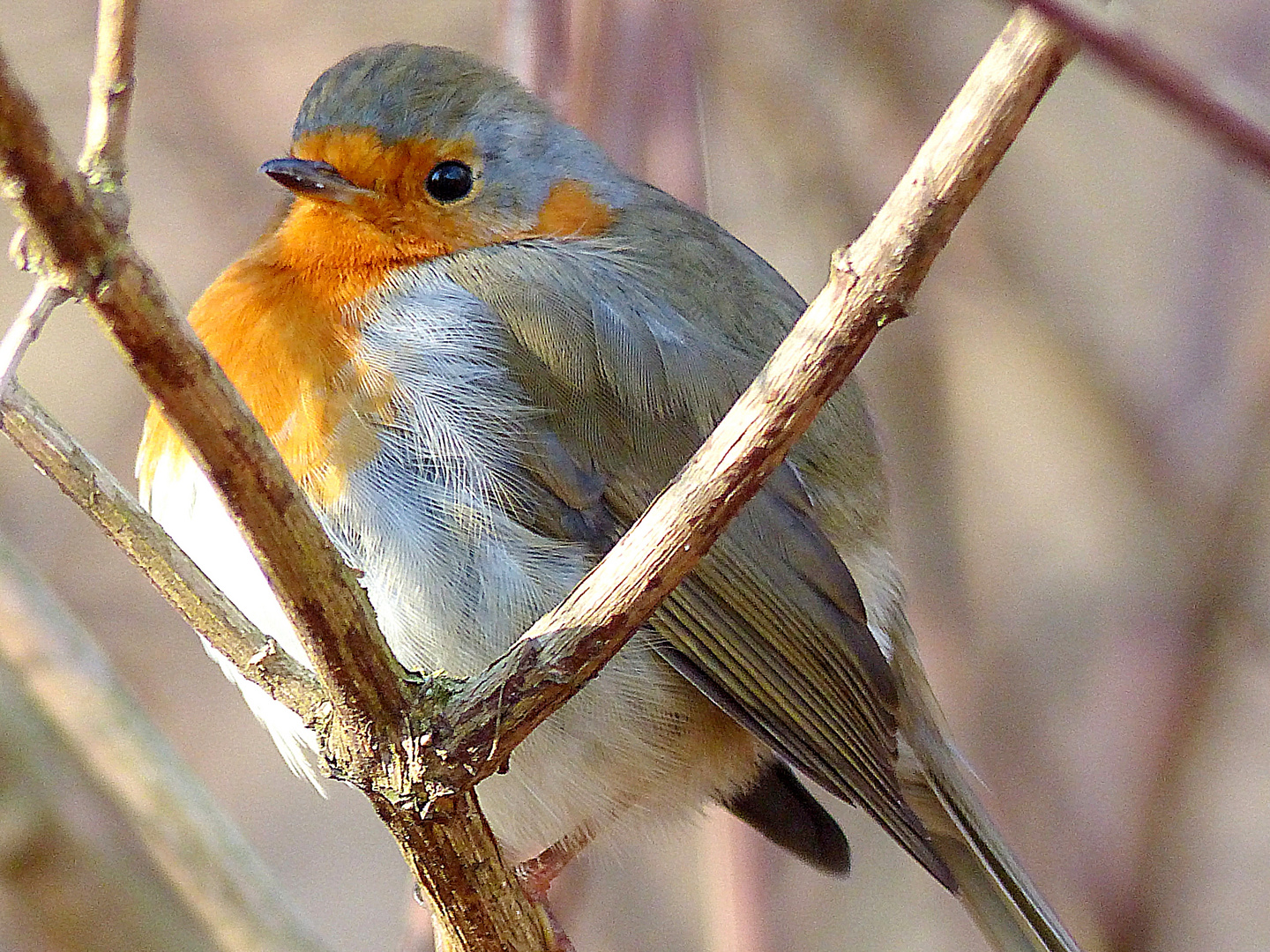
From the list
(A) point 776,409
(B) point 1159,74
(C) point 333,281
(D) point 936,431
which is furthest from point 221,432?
(D) point 936,431

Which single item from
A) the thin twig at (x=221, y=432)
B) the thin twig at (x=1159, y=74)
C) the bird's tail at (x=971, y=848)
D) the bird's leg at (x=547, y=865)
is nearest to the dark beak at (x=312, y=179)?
the thin twig at (x=221, y=432)

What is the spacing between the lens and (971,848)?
8.32 ft

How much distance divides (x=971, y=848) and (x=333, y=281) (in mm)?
1492

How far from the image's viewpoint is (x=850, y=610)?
2480 mm

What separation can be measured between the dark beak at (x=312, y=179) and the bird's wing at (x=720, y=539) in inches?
8.5

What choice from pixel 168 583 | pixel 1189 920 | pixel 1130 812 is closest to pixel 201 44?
pixel 168 583

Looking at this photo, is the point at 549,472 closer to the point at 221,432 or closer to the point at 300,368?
the point at 300,368

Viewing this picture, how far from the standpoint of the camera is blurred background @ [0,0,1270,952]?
314cm

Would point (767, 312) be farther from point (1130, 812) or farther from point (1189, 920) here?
point (1189, 920)

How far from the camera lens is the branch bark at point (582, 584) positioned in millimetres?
1178

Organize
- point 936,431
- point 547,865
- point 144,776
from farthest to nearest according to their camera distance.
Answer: point 936,431 → point 547,865 → point 144,776

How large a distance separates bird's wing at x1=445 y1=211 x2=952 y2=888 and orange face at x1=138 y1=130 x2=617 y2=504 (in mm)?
129

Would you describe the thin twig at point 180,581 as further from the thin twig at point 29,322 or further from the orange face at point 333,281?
the orange face at point 333,281

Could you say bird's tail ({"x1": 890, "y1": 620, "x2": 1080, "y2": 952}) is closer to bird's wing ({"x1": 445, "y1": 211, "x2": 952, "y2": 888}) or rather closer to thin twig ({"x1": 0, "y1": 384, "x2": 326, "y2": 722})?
bird's wing ({"x1": 445, "y1": 211, "x2": 952, "y2": 888})
